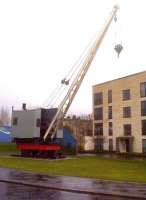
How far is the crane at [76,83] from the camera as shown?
51.4m

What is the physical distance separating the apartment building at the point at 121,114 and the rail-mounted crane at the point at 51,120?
Result: 21.4m

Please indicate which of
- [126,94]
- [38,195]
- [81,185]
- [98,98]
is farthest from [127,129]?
[38,195]

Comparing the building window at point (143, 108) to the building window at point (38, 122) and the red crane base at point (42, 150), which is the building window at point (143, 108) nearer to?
the red crane base at point (42, 150)

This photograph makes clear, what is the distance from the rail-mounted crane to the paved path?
76.9 feet

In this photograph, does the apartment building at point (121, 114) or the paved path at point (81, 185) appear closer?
the paved path at point (81, 185)

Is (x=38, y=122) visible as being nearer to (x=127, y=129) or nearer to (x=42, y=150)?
(x=42, y=150)

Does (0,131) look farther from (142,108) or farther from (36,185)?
(36,185)

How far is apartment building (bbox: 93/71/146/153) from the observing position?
7506 centimetres

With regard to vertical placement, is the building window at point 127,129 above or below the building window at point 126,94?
below

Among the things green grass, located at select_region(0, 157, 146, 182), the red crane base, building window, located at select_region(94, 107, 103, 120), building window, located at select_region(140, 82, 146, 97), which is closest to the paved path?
green grass, located at select_region(0, 157, 146, 182)

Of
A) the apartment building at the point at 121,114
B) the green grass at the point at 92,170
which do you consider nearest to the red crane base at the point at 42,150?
the green grass at the point at 92,170

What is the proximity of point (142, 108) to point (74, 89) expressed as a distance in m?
24.5

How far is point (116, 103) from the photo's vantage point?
268ft

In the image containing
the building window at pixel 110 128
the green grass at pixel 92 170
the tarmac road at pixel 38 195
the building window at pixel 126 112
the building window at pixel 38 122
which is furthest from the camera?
the building window at pixel 110 128
